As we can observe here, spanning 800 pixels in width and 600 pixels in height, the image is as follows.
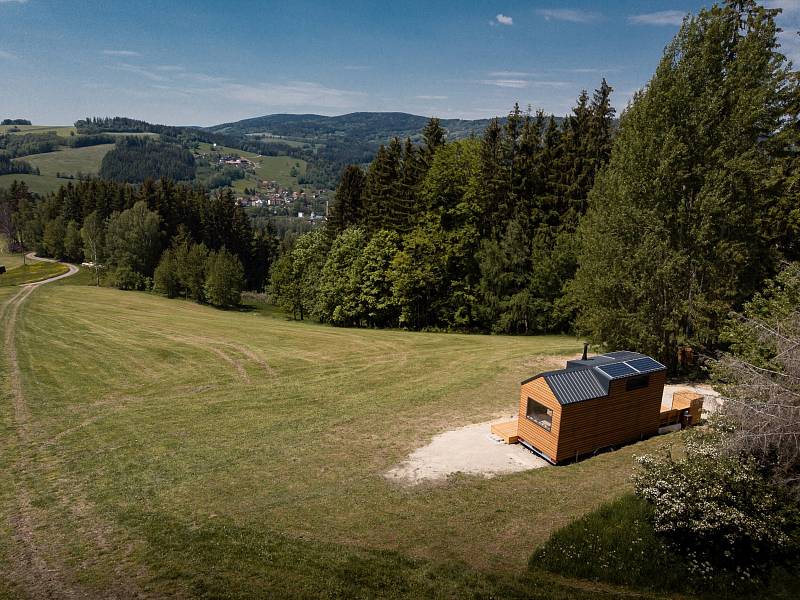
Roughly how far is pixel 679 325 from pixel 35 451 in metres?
27.4

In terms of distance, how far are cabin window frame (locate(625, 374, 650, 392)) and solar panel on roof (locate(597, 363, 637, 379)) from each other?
245 mm

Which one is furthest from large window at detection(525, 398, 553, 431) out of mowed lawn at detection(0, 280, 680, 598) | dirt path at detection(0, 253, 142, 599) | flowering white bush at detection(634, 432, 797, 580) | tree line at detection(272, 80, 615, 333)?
tree line at detection(272, 80, 615, 333)

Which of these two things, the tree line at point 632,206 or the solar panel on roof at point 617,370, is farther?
the tree line at point 632,206

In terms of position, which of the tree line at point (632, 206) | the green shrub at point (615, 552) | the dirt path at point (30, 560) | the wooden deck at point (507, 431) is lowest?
the dirt path at point (30, 560)

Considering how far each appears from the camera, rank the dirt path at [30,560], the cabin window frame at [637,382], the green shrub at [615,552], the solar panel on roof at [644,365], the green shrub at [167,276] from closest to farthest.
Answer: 1. the dirt path at [30,560]
2. the green shrub at [615,552]
3. the cabin window frame at [637,382]
4. the solar panel on roof at [644,365]
5. the green shrub at [167,276]

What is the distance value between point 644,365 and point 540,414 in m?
4.41

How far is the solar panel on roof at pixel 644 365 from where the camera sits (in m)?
17.3

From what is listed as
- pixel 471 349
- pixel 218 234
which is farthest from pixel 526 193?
pixel 218 234

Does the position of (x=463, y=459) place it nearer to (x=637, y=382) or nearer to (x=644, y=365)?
(x=637, y=382)

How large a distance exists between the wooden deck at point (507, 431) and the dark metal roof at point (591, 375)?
2116mm

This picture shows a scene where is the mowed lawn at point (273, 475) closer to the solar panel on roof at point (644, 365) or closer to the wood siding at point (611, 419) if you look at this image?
the wood siding at point (611, 419)

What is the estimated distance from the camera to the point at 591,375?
55.2 feet

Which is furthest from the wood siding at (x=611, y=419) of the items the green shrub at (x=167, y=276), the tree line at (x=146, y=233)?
the green shrub at (x=167, y=276)

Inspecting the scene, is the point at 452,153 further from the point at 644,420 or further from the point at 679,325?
the point at 644,420
